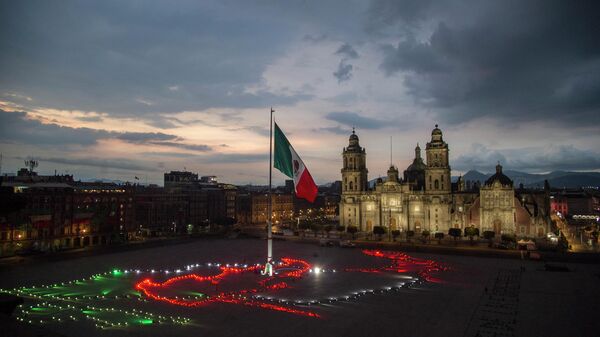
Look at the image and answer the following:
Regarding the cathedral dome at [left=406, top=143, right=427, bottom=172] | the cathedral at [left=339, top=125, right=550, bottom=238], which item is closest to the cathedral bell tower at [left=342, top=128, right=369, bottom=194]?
the cathedral at [left=339, top=125, right=550, bottom=238]

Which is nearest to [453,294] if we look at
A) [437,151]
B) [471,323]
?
[471,323]

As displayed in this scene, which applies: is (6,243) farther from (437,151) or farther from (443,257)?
(437,151)

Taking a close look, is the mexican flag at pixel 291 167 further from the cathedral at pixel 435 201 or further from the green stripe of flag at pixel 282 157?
the cathedral at pixel 435 201

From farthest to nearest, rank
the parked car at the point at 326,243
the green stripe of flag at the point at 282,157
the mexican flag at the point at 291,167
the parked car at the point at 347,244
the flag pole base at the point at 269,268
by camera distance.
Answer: the parked car at the point at 326,243, the parked car at the point at 347,244, the flag pole base at the point at 269,268, the green stripe of flag at the point at 282,157, the mexican flag at the point at 291,167

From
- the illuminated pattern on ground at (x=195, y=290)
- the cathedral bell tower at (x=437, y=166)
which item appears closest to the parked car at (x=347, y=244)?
the illuminated pattern on ground at (x=195, y=290)

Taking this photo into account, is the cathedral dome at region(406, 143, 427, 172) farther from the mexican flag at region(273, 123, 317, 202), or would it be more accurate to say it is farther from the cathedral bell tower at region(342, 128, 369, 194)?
the mexican flag at region(273, 123, 317, 202)

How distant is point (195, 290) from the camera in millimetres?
37844

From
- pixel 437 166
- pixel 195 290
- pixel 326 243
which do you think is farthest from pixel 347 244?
pixel 195 290

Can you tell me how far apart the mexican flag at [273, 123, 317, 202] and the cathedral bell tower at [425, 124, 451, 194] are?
57.2m

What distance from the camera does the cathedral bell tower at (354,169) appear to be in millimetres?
98000

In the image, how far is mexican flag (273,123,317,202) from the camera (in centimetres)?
3712

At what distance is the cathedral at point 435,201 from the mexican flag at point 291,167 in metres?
54.7

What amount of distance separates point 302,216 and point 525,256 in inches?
3791

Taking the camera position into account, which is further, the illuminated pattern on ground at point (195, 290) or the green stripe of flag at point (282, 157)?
the green stripe of flag at point (282, 157)
